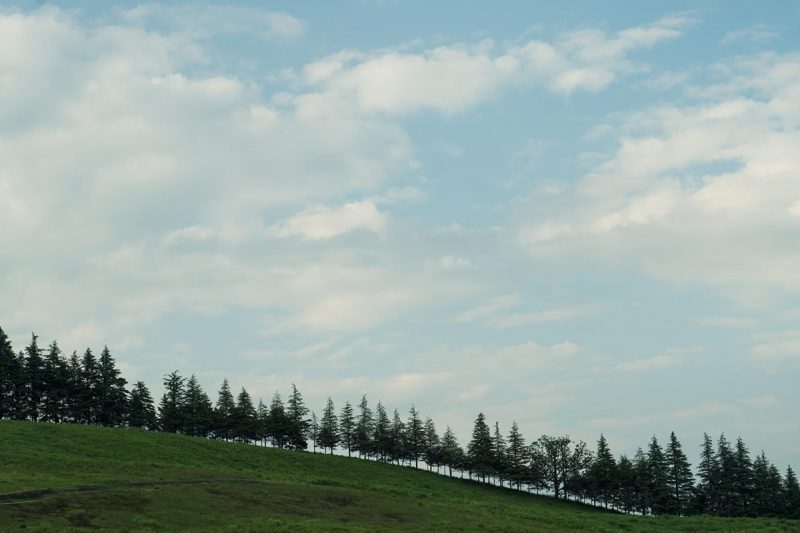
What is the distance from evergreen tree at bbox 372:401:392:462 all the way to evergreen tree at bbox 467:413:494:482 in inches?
702

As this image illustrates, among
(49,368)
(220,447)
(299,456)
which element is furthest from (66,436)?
(49,368)

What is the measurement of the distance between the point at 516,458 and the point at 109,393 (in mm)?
80469

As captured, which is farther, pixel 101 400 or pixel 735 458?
pixel 735 458

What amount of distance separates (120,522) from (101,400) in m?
93.4

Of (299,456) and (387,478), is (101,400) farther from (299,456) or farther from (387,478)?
(387,478)

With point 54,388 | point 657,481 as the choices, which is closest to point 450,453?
point 657,481

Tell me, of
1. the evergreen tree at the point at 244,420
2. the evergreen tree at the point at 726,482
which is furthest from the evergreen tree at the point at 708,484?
the evergreen tree at the point at 244,420

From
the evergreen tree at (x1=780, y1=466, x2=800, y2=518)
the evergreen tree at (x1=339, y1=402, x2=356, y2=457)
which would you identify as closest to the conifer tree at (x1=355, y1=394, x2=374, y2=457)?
the evergreen tree at (x1=339, y1=402, x2=356, y2=457)

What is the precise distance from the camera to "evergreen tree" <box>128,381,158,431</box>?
138 metres

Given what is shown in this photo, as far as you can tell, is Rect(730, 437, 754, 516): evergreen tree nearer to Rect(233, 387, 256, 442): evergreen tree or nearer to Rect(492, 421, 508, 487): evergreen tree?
Rect(492, 421, 508, 487): evergreen tree

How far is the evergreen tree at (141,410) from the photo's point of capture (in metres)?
138

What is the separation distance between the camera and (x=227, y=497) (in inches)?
2387

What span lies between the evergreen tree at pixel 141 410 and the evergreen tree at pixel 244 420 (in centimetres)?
1574

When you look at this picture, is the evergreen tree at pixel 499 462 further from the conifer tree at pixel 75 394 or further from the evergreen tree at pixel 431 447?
the conifer tree at pixel 75 394
